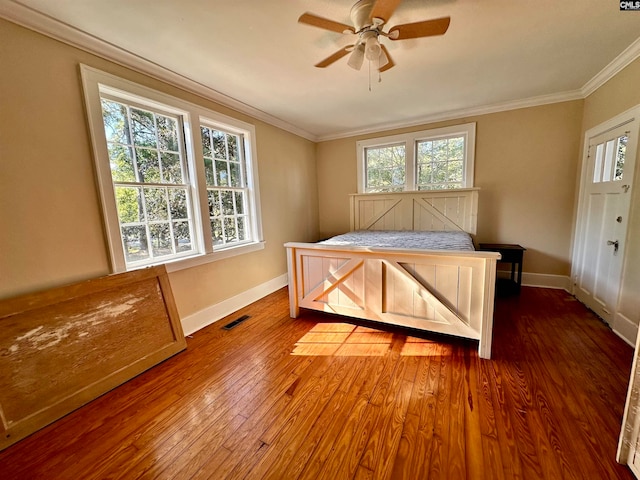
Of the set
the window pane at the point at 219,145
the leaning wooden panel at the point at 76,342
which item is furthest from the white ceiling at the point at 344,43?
the leaning wooden panel at the point at 76,342

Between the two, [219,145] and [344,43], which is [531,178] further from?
[219,145]

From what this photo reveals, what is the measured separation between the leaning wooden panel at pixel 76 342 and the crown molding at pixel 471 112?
3775mm

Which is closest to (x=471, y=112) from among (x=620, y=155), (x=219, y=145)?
(x=620, y=155)

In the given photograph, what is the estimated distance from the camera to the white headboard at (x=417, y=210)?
3717mm

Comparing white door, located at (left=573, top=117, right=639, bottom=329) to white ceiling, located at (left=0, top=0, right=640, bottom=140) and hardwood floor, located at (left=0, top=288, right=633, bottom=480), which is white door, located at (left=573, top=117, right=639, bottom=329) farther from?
white ceiling, located at (left=0, top=0, right=640, bottom=140)

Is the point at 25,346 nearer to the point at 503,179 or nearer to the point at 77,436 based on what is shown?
the point at 77,436

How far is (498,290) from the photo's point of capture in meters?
3.44

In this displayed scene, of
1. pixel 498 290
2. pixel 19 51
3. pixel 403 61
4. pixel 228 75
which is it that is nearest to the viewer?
pixel 19 51

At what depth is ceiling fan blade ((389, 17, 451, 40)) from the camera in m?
1.55

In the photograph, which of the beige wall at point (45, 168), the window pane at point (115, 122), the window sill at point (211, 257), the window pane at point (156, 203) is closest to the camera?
the beige wall at point (45, 168)

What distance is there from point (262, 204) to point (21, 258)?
236 cm

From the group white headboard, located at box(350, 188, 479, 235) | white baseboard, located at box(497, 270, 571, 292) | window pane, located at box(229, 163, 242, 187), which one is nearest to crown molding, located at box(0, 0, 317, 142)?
window pane, located at box(229, 163, 242, 187)

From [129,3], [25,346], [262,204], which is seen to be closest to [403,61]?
[129,3]

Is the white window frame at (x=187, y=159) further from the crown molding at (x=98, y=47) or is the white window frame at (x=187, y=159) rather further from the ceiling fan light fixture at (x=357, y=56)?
the ceiling fan light fixture at (x=357, y=56)
